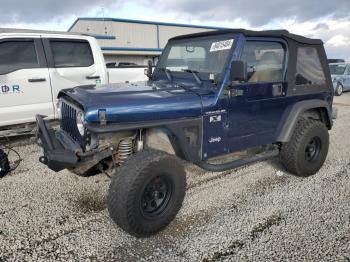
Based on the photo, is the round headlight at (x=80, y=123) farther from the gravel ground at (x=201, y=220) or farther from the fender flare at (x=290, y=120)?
the fender flare at (x=290, y=120)

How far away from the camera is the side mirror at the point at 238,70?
3150 millimetres

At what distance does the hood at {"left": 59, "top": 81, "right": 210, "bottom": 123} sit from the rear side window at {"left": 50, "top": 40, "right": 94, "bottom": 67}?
2.69m

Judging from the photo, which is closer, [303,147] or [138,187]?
[138,187]

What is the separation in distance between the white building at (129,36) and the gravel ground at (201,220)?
20803mm

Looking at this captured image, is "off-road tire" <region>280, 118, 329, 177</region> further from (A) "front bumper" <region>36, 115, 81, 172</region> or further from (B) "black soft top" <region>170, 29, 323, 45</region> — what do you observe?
(A) "front bumper" <region>36, 115, 81, 172</region>

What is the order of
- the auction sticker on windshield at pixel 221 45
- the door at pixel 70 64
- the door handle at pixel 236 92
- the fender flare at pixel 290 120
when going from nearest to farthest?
the door handle at pixel 236 92 < the auction sticker on windshield at pixel 221 45 < the fender flare at pixel 290 120 < the door at pixel 70 64

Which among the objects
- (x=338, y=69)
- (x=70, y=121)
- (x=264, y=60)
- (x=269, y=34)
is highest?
(x=269, y=34)

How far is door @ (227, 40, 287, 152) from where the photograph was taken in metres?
3.57

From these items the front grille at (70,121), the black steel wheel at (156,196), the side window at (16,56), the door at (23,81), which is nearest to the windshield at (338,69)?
the door at (23,81)

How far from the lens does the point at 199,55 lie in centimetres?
382

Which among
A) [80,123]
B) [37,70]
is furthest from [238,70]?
[37,70]

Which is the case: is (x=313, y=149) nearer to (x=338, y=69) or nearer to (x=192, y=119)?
(x=192, y=119)

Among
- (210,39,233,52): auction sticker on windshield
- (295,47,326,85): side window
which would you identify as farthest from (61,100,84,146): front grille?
(295,47,326,85): side window

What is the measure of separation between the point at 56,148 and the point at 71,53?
3479 mm
